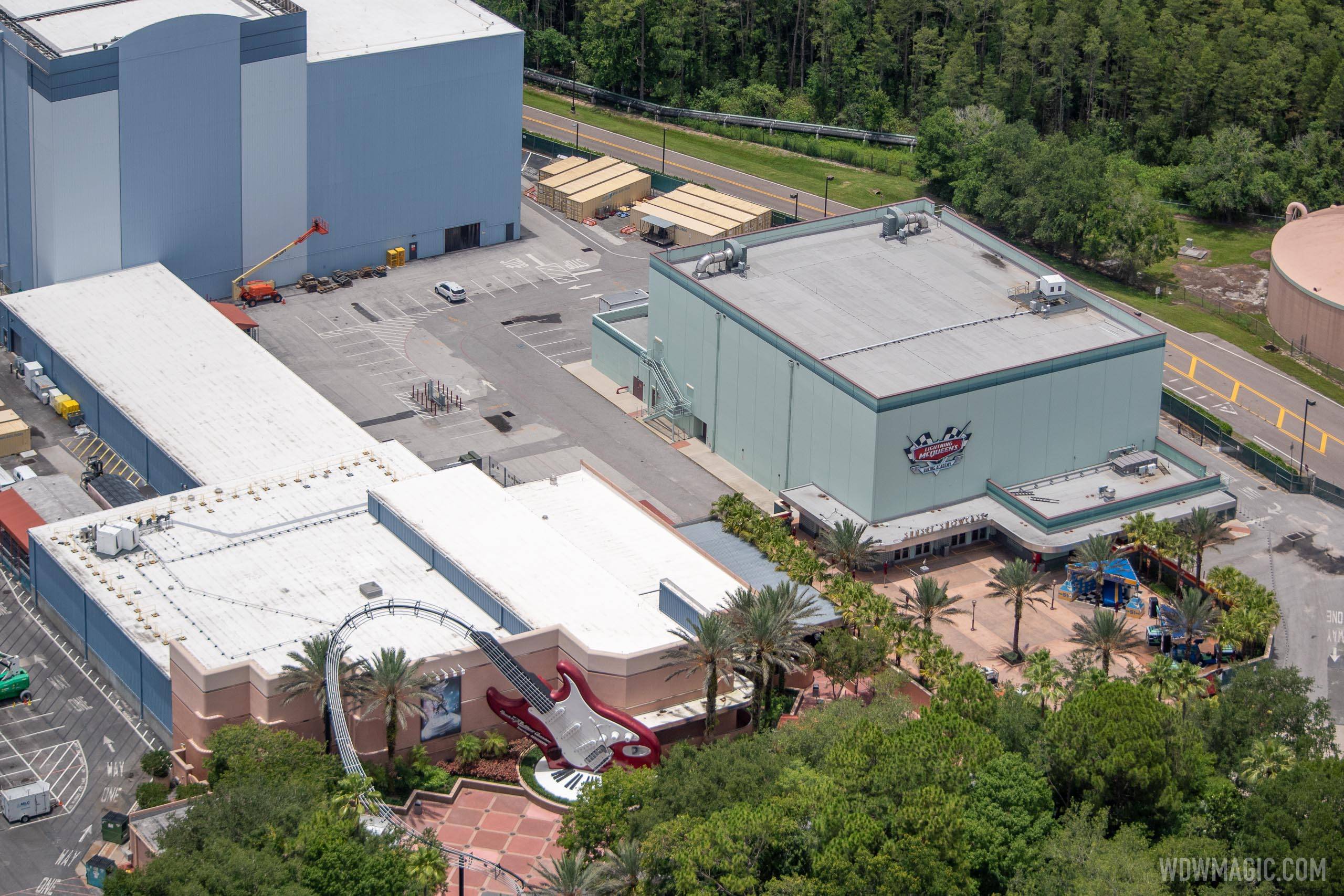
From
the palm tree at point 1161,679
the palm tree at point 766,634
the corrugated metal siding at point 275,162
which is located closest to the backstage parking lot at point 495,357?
the corrugated metal siding at point 275,162

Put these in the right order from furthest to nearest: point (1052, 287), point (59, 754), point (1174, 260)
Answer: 1. point (1174, 260)
2. point (1052, 287)
3. point (59, 754)

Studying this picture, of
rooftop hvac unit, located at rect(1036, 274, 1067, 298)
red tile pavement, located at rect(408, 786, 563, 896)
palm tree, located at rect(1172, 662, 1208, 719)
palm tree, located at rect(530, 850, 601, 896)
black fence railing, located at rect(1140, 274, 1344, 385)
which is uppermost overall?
rooftop hvac unit, located at rect(1036, 274, 1067, 298)

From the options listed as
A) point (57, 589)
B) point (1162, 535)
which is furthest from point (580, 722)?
point (1162, 535)

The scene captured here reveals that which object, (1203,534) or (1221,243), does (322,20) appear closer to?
(1221,243)

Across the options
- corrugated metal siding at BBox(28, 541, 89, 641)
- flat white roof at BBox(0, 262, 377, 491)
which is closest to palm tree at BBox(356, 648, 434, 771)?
corrugated metal siding at BBox(28, 541, 89, 641)

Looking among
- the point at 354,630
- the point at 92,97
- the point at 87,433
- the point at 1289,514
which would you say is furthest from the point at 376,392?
the point at 1289,514

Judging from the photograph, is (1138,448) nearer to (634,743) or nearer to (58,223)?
(634,743)

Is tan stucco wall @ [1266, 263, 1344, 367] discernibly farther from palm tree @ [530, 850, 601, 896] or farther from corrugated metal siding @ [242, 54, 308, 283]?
palm tree @ [530, 850, 601, 896]
